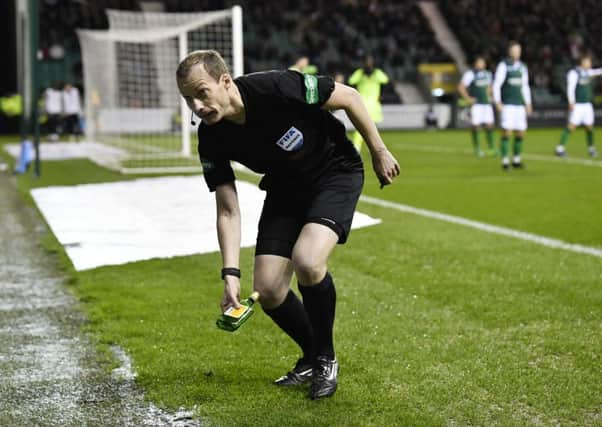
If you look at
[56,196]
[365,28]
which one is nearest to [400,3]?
[365,28]

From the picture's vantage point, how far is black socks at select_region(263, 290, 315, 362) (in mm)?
4383

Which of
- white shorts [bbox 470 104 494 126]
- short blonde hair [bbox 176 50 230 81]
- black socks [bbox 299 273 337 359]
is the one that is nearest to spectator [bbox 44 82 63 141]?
white shorts [bbox 470 104 494 126]

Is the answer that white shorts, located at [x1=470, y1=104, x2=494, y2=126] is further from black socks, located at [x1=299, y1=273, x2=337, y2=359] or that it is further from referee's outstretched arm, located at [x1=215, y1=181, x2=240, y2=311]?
referee's outstretched arm, located at [x1=215, y1=181, x2=240, y2=311]

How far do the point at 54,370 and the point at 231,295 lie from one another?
1284mm

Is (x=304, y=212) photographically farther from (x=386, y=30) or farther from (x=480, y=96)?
(x=386, y=30)

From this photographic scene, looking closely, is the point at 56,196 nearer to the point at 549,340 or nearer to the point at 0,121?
the point at 549,340

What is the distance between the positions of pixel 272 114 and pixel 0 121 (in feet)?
124

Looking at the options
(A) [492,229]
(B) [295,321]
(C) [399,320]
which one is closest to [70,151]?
(A) [492,229]

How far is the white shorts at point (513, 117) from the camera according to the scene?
1725 cm

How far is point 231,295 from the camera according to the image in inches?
154

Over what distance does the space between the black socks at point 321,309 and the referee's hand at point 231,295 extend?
36cm

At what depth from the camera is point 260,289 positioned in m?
4.23

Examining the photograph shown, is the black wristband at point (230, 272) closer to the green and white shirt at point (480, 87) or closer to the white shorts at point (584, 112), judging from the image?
the white shorts at point (584, 112)

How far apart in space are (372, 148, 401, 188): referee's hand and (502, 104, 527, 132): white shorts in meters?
13.5
